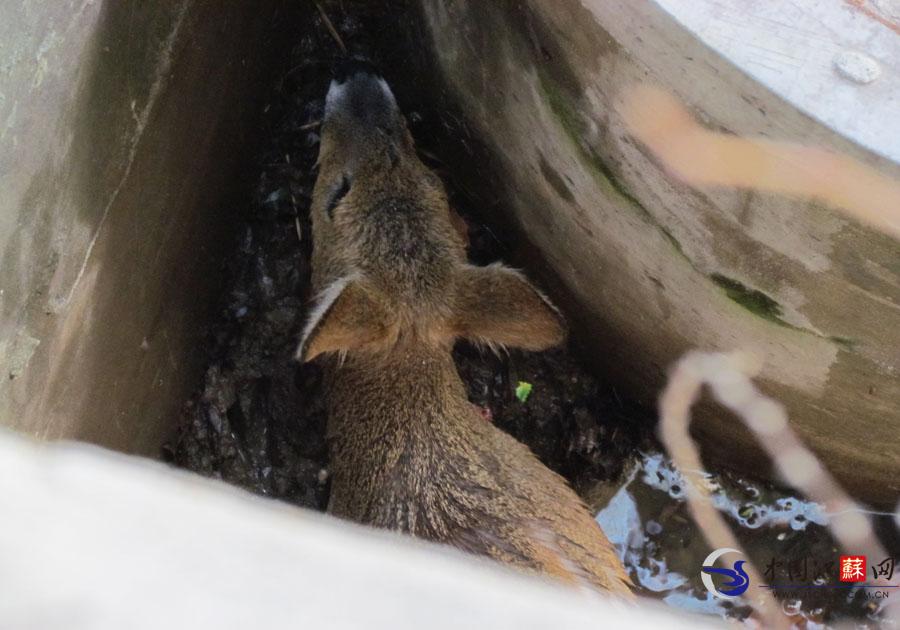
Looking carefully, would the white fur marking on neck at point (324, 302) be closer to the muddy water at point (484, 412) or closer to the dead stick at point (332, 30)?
the muddy water at point (484, 412)

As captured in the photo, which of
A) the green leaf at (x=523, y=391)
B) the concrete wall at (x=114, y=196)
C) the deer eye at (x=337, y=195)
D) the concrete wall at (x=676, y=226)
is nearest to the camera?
the concrete wall at (x=676, y=226)

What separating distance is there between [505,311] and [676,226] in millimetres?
884

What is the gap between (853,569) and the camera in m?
4.11

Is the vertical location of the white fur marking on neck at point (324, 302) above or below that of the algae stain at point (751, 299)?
below

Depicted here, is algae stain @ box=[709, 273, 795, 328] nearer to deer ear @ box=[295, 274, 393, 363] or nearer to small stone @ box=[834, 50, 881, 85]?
small stone @ box=[834, 50, 881, 85]

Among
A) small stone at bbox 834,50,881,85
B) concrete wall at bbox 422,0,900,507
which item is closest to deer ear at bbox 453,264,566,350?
concrete wall at bbox 422,0,900,507

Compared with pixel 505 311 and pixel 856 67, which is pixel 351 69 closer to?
pixel 505 311

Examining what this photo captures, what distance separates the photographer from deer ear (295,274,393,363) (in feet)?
10.7

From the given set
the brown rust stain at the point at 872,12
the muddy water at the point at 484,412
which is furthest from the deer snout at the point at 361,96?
the brown rust stain at the point at 872,12

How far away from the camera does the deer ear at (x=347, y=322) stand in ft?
10.7

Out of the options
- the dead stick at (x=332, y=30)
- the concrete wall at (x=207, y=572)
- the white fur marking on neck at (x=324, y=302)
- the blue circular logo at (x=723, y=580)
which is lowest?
the blue circular logo at (x=723, y=580)

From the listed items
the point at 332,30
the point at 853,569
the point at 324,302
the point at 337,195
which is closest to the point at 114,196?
the point at 324,302

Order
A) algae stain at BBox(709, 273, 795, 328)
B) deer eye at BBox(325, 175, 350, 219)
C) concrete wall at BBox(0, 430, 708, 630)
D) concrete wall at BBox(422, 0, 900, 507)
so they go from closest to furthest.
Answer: concrete wall at BBox(0, 430, 708, 630) → concrete wall at BBox(422, 0, 900, 507) → algae stain at BBox(709, 273, 795, 328) → deer eye at BBox(325, 175, 350, 219)

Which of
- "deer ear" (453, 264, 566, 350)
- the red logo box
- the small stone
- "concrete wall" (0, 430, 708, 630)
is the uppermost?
the small stone
